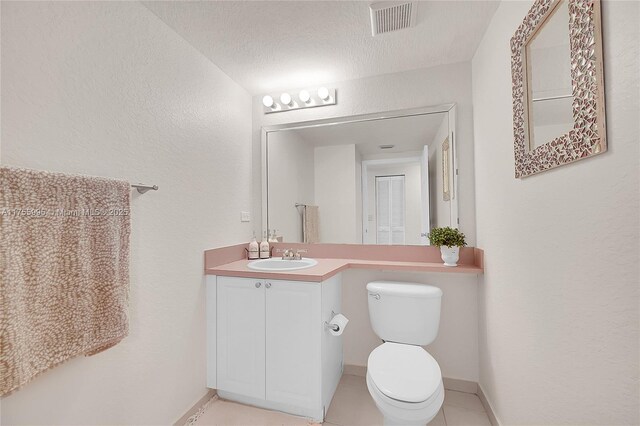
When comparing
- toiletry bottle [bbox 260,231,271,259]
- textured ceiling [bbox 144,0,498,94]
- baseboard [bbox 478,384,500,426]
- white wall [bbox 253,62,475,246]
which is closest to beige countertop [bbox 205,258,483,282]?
toiletry bottle [bbox 260,231,271,259]

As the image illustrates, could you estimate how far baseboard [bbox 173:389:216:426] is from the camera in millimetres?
1531

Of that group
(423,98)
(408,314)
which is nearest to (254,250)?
(408,314)

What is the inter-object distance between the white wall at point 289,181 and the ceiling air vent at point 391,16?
99cm

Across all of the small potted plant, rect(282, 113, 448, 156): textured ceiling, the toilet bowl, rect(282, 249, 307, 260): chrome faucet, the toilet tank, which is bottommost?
the toilet bowl

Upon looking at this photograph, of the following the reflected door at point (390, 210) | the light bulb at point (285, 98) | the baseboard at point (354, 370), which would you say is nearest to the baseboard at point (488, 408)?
the baseboard at point (354, 370)

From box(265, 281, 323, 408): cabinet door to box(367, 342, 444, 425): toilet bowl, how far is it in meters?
0.35

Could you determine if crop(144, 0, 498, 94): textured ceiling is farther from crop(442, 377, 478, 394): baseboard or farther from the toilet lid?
crop(442, 377, 478, 394): baseboard

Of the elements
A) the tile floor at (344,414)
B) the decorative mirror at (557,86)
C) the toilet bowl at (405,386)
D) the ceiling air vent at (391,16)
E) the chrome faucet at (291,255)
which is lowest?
the tile floor at (344,414)

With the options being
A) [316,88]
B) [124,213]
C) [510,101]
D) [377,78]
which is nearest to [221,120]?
[316,88]

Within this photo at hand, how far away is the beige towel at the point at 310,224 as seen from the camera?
2.22 m

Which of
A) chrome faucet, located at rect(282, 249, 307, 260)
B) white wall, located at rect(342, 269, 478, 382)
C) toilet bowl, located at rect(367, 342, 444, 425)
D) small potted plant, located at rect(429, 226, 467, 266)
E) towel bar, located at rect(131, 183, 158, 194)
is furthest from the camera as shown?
chrome faucet, located at rect(282, 249, 307, 260)

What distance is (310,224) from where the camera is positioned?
2.24 m

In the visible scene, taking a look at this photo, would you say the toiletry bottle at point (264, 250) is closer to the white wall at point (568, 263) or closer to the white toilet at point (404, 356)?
the white toilet at point (404, 356)

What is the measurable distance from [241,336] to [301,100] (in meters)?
1.79
